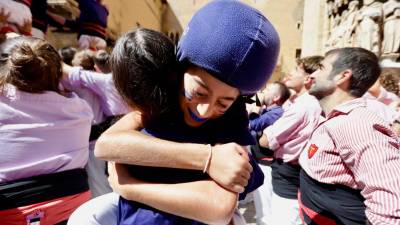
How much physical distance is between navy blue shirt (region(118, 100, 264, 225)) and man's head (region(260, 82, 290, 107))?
9.42 ft

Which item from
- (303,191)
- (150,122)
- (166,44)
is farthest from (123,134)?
(303,191)

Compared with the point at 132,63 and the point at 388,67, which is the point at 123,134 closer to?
the point at 132,63

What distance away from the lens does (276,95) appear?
3.60 meters

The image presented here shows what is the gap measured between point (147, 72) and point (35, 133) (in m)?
0.81

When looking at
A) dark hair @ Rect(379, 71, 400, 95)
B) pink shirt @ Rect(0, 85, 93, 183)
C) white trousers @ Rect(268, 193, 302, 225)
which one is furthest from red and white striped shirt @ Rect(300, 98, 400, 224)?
dark hair @ Rect(379, 71, 400, 95)

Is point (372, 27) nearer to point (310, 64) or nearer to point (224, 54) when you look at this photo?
point (310, 64)

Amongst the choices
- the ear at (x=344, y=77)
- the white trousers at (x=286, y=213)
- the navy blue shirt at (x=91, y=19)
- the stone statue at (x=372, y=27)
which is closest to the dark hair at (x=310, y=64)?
the ear at (x=344, y=77)

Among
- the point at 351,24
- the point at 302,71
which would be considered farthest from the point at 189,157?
the point at 351,24

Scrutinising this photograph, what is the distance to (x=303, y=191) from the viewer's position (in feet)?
5.67

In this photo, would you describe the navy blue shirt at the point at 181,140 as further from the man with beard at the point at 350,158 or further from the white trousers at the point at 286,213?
the white trousers at the point at 286,213

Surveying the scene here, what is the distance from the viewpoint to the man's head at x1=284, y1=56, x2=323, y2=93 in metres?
2.95

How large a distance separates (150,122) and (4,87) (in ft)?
2.72

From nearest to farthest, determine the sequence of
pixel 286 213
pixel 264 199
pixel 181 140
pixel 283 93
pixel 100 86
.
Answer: pixel 181 140 < pixel 100 86 < pixel 286 213 < pixel 264 199 < pixel 283 93

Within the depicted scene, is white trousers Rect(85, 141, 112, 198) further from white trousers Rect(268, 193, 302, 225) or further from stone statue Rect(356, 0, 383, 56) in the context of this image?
stone statue Rect(356, 0, 383, 56)
